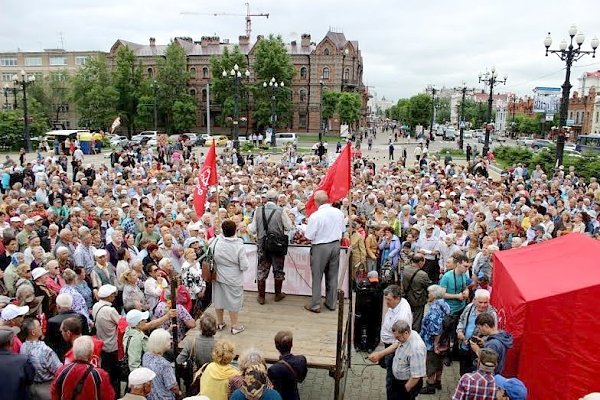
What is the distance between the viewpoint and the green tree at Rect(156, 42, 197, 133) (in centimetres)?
6462

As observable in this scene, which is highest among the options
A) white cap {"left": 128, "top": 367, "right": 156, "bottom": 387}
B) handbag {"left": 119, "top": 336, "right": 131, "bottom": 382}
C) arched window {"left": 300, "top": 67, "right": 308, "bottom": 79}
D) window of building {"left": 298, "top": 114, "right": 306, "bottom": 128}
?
arched window {"left": 300, "top": 67, "right": 308, "bottom": 79}

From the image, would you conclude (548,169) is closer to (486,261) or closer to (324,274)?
(486,261)

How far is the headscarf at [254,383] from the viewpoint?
13.6 ft

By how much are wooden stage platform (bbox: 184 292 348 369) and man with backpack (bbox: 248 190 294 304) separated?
364 millimetres

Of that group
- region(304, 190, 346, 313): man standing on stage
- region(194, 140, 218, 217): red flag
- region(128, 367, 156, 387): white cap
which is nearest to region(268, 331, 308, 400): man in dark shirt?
region(128, 367, 156, 387): white cap

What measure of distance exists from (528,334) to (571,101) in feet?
327

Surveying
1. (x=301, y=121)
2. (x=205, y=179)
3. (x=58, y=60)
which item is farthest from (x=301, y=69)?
(x=205, y=179)

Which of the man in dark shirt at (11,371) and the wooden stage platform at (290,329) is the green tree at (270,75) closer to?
the wooden stage platform at (290,329)

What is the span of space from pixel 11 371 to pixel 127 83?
65.1m

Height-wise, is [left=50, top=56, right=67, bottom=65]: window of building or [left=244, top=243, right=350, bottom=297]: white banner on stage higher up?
[left=50, top=56, right=67, bottom=65]: window of building

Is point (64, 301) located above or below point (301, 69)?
below

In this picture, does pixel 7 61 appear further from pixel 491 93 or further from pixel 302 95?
pixel 491 93

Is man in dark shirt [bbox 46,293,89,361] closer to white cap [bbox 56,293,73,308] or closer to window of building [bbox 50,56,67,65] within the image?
white cap [bbox 56,293,73,308]

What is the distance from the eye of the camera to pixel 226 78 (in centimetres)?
6312
